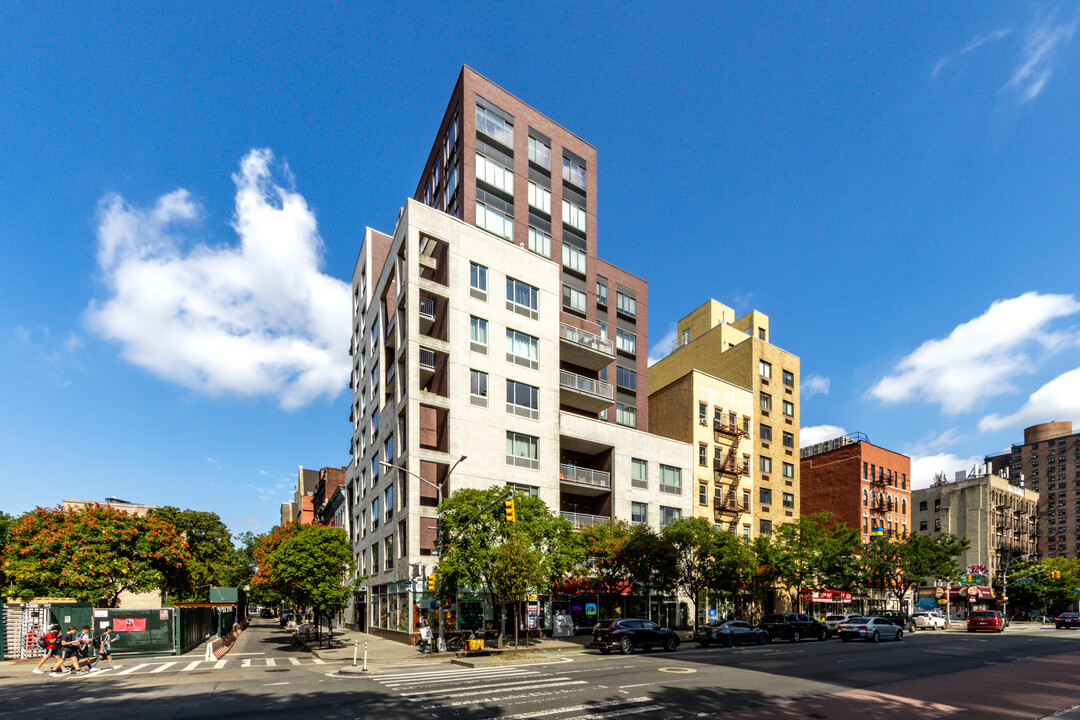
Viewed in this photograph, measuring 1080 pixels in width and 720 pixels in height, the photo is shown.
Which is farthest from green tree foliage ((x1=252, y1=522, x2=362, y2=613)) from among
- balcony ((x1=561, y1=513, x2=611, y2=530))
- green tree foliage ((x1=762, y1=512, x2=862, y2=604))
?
green tree foliage ((x1=762, y1=512, x2=862, y2=604))

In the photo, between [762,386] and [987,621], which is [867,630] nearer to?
[987,621]

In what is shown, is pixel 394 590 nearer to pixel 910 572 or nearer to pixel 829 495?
pixel 910 572

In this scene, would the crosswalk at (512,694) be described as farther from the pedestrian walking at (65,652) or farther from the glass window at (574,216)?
the glass window at (574,216)

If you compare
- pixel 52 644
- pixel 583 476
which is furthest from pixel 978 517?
pixel 52 644

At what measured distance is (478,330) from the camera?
46500 millimetres

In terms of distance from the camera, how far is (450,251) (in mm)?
46156

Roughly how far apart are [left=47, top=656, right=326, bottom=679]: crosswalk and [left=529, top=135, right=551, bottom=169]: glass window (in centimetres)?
4251

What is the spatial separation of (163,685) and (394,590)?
77.6 feet

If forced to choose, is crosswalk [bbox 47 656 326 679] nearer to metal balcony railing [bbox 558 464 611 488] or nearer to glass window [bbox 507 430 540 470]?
glass window [bbox 507 430 540 470]

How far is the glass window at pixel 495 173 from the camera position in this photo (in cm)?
5147

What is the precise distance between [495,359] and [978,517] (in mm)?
94306

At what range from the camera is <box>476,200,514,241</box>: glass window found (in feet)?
167

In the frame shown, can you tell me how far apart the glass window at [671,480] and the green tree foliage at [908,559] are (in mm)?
20457

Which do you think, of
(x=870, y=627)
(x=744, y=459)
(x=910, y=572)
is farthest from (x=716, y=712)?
(x=910, y=572)
